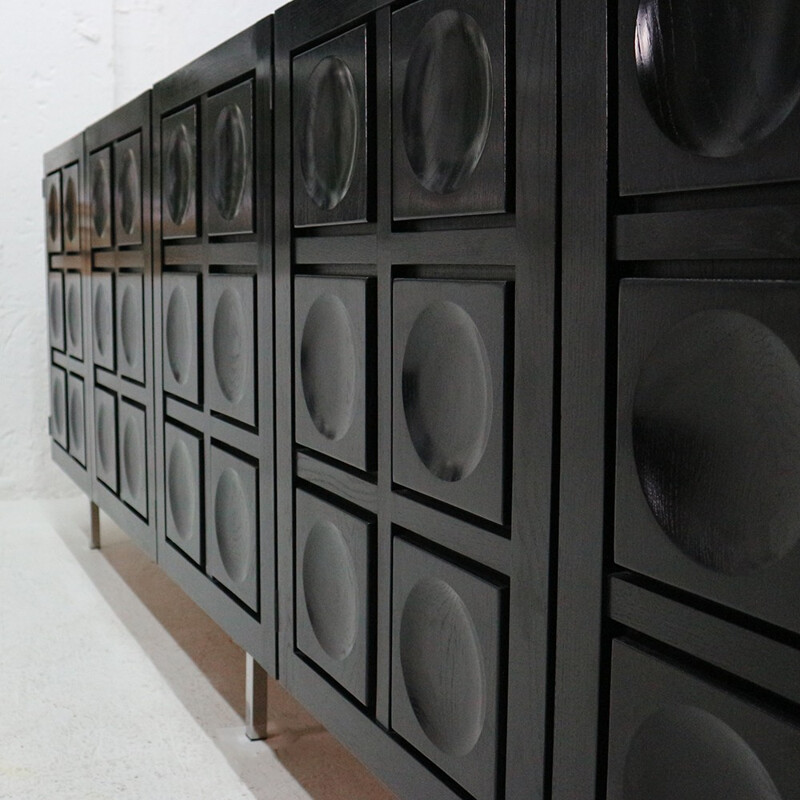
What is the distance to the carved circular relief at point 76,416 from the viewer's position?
10.6 ft

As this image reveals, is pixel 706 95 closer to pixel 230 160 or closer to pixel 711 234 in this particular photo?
pixel 711 234

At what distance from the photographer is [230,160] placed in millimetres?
1901

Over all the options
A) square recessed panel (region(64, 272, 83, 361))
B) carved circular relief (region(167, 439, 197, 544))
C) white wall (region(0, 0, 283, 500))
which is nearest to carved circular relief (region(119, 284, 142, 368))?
carved circular relief (region(167, 439, 197, 544))

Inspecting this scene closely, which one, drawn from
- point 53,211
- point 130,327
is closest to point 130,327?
point 130,327

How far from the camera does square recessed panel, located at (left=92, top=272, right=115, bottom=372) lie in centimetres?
280

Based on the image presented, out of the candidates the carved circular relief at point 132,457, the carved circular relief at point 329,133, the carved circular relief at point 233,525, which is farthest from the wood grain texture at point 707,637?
the carved circular relief at point 132,457

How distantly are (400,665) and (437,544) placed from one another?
185 mm

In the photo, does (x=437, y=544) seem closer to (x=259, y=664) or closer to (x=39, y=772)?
(x=259, y=664)

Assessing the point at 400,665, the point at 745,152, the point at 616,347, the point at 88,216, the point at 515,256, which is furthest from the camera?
the point at 88,216

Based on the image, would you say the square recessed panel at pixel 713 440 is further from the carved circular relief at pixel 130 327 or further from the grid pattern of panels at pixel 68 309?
the grid pattern of panels at pixel 68 309

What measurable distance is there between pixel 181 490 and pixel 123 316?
64cm

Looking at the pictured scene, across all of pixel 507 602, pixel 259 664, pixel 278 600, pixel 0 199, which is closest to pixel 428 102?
pixel 507 602

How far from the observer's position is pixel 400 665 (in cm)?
133

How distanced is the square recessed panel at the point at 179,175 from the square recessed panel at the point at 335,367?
2.06ft
